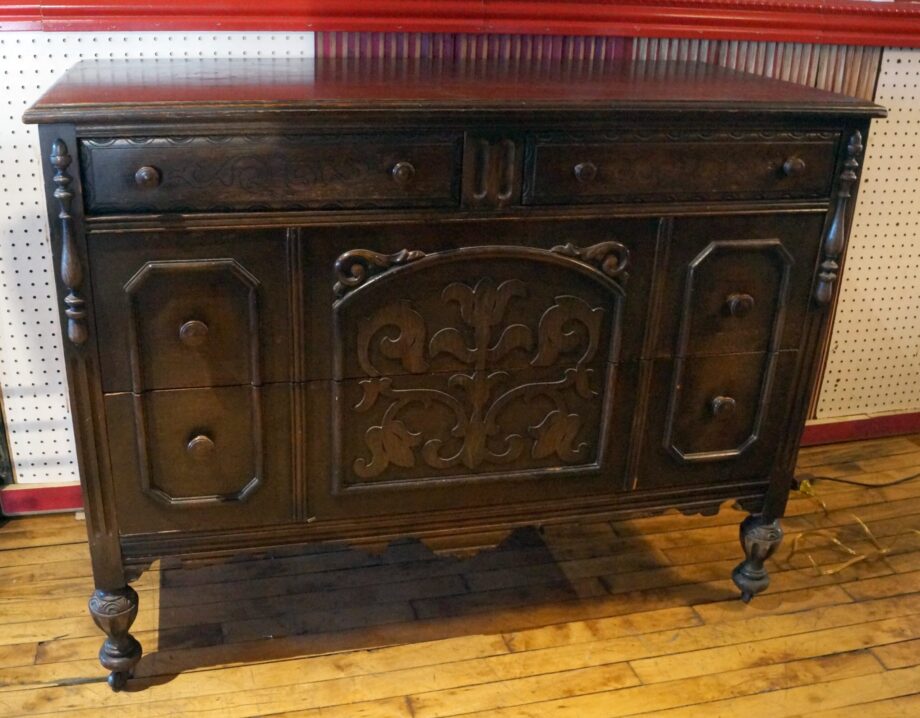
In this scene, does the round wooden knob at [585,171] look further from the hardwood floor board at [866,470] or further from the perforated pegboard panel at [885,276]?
the hardwood floor board at [866,470]

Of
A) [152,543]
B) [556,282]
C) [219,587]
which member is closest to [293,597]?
[219,587]

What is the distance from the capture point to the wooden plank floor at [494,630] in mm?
1994

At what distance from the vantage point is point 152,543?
1.90 meters

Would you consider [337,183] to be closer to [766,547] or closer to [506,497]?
[506,497]

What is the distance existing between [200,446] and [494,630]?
0.80 metres

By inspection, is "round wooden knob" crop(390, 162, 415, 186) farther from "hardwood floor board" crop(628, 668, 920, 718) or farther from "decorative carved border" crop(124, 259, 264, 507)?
"hardwood floor board" crop(628, 668, 920, 718)

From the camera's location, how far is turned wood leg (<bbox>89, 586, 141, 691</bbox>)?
192 centimetres

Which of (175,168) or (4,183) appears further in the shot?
(4,183)

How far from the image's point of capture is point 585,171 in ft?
5.95

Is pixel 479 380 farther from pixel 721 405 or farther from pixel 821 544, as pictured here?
pixel 821 544

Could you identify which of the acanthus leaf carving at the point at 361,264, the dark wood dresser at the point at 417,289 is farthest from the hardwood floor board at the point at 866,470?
the acanthus leaf carving at the point at 361,264

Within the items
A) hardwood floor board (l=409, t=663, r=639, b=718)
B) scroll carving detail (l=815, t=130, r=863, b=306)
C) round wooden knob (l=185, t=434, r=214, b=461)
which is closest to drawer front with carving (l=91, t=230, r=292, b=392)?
round wooden knob (l=185, t=434, r=214, b=461)

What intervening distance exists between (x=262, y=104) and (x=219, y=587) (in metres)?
1.18

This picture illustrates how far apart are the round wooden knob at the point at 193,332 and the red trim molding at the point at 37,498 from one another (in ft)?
3.12
